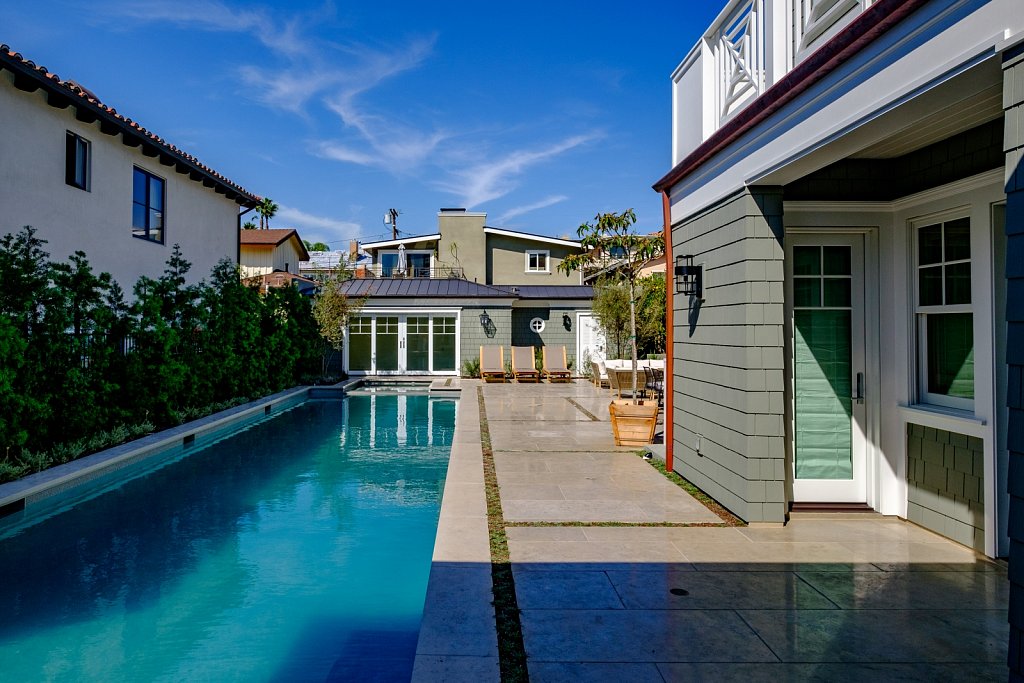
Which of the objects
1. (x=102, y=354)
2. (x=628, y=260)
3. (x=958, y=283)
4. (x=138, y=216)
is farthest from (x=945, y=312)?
(x=138, y=216)

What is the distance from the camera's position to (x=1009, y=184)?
7.23ft

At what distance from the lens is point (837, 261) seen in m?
5.21

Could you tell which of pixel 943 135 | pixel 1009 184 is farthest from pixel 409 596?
pixel 943 135

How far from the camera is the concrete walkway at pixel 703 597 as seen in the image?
2.76 m

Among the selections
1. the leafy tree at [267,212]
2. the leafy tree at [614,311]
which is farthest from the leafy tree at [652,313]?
the leafy tree at [267,212]

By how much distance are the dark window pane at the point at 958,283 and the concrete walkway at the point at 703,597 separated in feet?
5.54

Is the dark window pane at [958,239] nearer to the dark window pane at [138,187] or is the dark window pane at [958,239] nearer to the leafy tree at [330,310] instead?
the dark window pane at [138,187]

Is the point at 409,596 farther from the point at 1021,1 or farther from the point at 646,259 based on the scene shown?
the point at 646,259

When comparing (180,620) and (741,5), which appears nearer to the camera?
(180,620)

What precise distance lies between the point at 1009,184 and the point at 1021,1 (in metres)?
0.65

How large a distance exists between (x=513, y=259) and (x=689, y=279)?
21.6 metres

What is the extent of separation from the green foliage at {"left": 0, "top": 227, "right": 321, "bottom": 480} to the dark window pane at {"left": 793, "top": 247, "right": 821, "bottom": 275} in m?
7.36

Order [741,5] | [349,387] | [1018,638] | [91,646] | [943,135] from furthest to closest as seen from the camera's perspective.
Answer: [349,387], [741,5], [943,135], [91,646], [1018,638]

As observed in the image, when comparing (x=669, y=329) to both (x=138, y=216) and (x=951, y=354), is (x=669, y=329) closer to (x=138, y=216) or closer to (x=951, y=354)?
(x=951, y=354)
